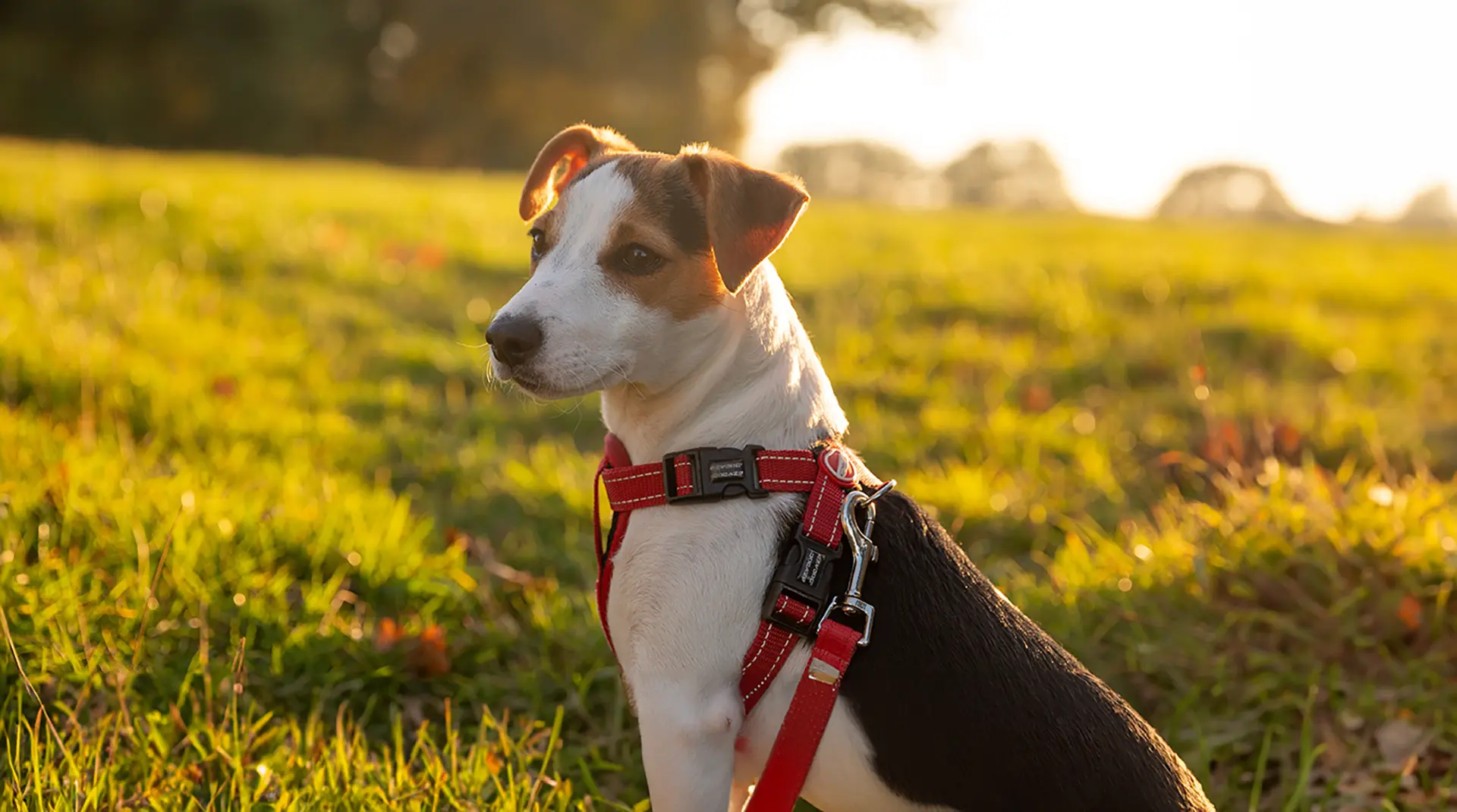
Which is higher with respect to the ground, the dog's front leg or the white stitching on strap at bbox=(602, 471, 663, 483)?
the white stitching on strap at bbox=(602, 471, 663, 483)

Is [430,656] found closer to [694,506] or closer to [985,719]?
[694,506]

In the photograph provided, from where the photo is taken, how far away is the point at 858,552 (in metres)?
2.34

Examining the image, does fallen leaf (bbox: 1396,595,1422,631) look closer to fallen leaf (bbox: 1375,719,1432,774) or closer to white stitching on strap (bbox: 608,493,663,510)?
fallen leaf (bbox: 1375,719,1432,774)

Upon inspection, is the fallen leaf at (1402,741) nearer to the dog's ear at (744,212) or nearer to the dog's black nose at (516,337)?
the dog's ear at (744,212)

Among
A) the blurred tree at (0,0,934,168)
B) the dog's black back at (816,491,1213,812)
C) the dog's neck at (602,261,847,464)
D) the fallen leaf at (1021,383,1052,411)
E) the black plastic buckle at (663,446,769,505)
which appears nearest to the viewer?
the dog's black back at (816,491,1213,812)

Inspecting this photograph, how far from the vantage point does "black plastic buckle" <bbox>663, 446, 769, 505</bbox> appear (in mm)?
2404

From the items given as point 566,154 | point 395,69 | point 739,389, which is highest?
point 395,69

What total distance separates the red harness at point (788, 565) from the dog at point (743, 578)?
38mm

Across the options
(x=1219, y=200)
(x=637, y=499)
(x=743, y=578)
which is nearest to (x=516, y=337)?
(x=637, y=499)

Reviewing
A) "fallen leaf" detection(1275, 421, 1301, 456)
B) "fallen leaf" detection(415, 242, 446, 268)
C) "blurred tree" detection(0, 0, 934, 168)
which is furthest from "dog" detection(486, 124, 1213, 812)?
"blurred tree" detection(0, 0, 934, 168)

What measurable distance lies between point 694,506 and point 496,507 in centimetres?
306

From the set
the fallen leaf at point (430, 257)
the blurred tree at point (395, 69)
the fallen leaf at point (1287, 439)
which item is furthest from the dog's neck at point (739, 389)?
the blurred tree at point (395, 69)

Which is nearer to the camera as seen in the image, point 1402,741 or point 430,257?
point 1402,741

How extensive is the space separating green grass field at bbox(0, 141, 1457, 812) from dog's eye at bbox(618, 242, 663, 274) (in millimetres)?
1387
